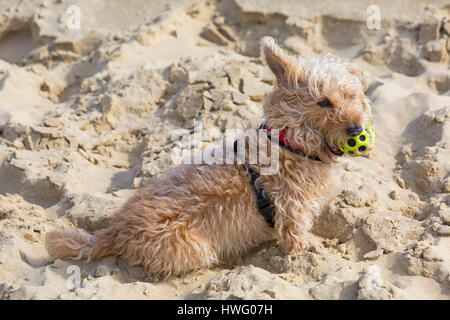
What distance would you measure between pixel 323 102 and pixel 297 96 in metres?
0.20

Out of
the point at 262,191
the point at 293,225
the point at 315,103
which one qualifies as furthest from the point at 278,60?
the point at 293,225

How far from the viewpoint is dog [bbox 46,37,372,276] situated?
3648 millimetres

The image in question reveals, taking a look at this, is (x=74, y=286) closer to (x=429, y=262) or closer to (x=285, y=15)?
(x=429, y=262)

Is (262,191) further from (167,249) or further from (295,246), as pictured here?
(167,249)

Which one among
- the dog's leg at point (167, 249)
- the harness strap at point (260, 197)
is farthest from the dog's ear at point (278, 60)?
the dog's leg at point (167, 249)

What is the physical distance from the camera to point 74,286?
366 cm

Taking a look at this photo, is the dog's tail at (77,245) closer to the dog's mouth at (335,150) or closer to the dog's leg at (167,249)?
the dog's leg at (167,249)

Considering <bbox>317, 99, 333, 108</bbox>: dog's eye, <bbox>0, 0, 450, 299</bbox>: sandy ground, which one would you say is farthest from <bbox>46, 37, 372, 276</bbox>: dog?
<bbox>0, 0, 450, 299</bbox>: sandy ground

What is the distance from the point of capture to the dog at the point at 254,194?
3648 mm

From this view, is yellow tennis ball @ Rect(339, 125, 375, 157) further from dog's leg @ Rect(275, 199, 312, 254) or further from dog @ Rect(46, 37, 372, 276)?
dog's leg @ Rect(275, 199, 312, 254)

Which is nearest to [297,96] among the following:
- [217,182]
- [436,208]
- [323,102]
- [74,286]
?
[323,102]

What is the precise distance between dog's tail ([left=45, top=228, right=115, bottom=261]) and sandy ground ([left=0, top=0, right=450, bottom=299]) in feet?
0.26

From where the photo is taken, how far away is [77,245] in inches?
154

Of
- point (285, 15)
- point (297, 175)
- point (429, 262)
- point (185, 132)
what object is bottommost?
point (429, 262)
